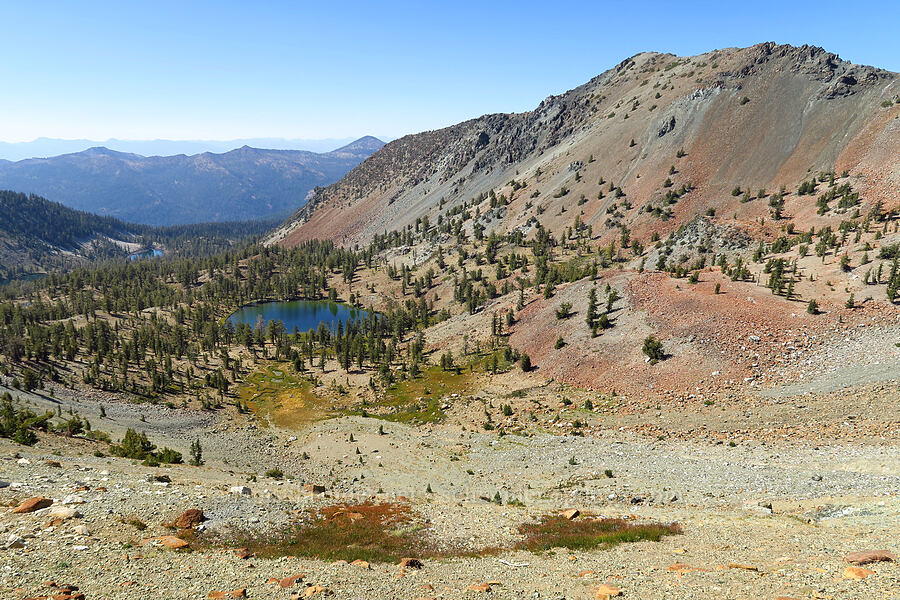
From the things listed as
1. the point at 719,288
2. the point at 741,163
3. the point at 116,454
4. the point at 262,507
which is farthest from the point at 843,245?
the point at 116,454

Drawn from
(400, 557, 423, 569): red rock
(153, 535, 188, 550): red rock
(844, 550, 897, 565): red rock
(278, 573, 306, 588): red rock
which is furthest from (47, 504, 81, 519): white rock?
(844, 550, 897, 565): red rock

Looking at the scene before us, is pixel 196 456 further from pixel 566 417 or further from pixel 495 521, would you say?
pixel 566 417

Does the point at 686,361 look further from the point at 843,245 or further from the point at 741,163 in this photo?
the point at 741,163

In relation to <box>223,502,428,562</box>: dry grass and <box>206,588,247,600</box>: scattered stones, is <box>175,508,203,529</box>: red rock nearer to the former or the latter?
<box>223,502,428,562</box>: dry grass

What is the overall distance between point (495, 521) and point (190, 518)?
1841cm

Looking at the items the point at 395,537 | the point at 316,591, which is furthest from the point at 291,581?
the point at 395,537

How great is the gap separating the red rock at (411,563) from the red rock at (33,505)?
66.2ft

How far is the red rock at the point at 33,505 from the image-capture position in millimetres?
22308

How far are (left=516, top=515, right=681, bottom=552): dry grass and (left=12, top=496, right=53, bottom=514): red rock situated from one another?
26.4 metres

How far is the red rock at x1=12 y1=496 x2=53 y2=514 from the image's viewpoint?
22.3 m

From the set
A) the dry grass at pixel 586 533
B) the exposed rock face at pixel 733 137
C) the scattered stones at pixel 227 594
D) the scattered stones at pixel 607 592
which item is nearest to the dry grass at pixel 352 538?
the scattered stones at pixel 227 594

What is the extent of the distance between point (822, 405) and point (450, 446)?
3996 centimetres

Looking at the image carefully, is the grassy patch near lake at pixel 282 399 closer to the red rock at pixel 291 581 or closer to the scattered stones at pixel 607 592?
the red rock at pixel 291 581

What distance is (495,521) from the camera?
2803 centimetres
